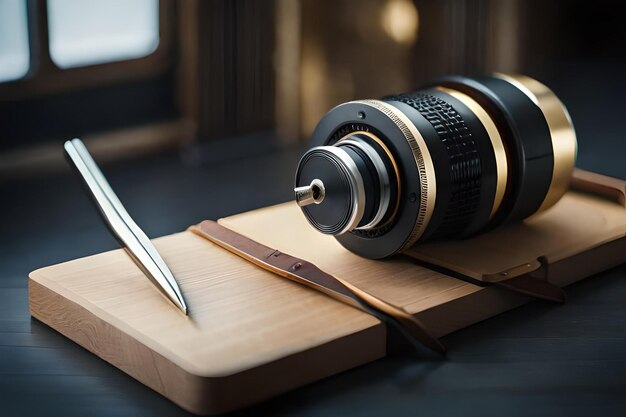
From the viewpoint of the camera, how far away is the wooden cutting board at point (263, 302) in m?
0.59

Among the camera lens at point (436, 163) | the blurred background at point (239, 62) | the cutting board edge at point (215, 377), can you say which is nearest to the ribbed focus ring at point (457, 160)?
the camera lens at point (436, 163)

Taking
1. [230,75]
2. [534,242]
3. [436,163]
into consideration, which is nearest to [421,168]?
[436,163]

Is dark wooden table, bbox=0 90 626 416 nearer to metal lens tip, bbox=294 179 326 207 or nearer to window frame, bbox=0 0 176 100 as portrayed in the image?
metal lens tip, bbox=294 179 326 207

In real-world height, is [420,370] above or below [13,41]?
below

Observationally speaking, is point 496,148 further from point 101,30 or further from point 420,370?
point 101,30

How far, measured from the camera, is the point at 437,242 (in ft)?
2.44

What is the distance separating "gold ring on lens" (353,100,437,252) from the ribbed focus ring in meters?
0.02

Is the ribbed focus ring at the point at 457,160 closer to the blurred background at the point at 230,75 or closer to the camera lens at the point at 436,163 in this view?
the camera lens at the point at 436,163

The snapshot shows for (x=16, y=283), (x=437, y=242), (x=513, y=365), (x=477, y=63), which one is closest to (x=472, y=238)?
(x=437, y=242)

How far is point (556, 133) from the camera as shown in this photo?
0.75 m

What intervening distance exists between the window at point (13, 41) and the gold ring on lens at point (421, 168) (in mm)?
489

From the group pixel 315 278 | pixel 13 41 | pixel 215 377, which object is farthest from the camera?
pixel 13 41

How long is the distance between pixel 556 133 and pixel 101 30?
0.56 m

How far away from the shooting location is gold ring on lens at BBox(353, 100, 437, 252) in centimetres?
68
